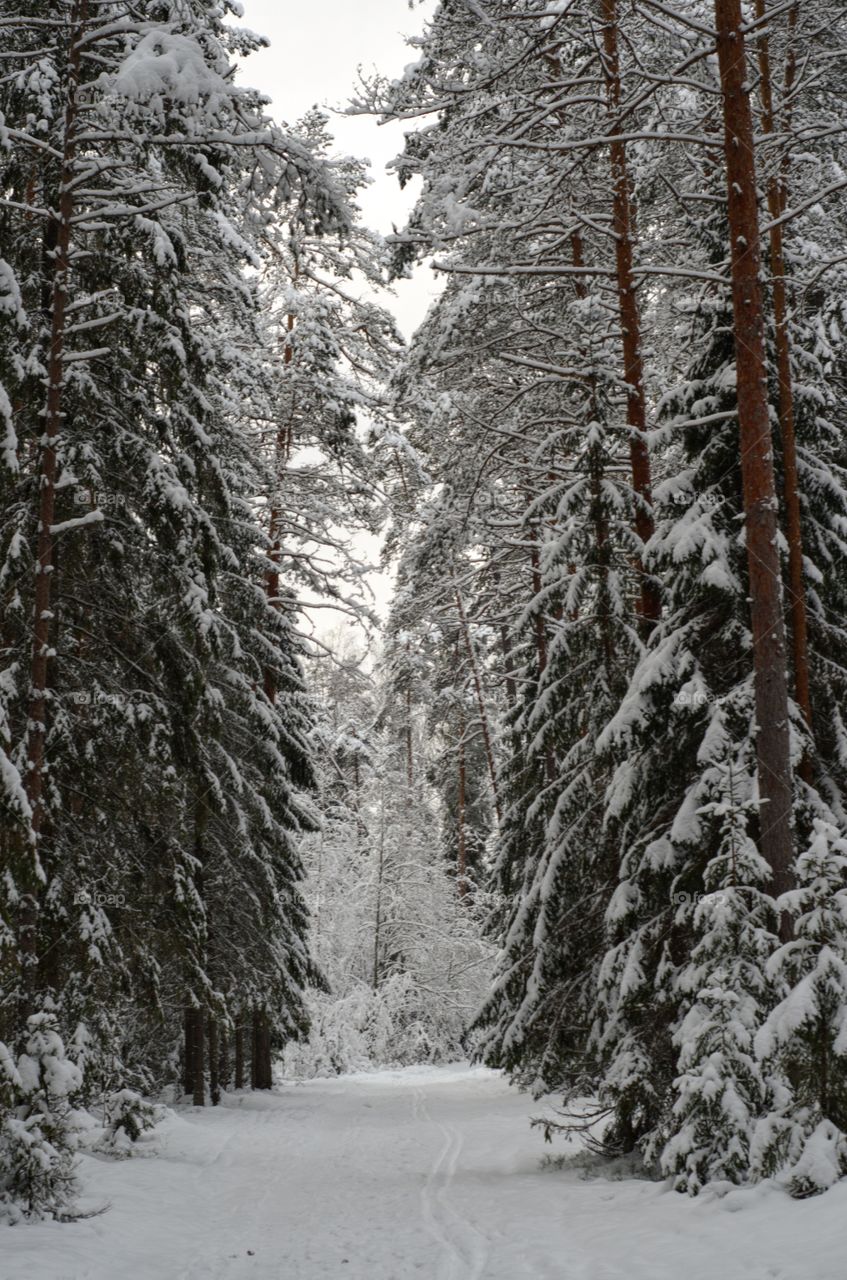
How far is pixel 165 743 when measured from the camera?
9.86 metres

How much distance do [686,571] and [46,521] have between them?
543cm

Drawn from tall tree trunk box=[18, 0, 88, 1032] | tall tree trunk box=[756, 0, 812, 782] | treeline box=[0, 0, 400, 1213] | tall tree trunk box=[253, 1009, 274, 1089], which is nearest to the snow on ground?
treeline box=[0, 0, 400, 1213]

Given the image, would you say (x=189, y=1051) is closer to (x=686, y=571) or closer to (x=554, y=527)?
(x=554, y=527)

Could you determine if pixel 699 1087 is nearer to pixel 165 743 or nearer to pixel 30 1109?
pixel 30 1109

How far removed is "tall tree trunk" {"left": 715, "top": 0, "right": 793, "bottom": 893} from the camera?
7.82 meters

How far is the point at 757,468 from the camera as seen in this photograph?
826 centimetres

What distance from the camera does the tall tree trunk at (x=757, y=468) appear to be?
7.82 meters

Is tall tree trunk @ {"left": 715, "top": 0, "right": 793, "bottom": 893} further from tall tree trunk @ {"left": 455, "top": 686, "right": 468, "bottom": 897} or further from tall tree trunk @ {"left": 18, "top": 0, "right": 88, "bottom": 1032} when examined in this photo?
tall tree trunk @ {"left": 455, "top": 686, "right": 468, "bottom": 897}

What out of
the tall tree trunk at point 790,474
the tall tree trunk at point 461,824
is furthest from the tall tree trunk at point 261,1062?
the tall tree trunk at point 790,474

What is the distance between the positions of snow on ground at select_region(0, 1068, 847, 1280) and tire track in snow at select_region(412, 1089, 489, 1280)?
0.02m

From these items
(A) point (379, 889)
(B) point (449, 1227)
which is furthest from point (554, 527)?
(A) point (379, 889)

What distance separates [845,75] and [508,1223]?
1170 cm

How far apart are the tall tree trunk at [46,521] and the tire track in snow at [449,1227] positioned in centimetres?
351

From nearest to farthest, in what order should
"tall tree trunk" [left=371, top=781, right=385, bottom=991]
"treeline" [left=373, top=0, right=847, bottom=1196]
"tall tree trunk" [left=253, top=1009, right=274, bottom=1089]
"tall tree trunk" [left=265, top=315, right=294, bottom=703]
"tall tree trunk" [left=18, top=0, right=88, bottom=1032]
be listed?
"treeline" [left=373, top=0, right=847, bottom=1196] < "tall tree trunk" [left=18, top=0, right=88, bottom=1032] < "tall tree trunk" [left=265, top=315, right=294, bottom=703] < "tall tree trunk" [left=253, top=1009, right=274, bottom=1089] < "tall tree trunk" [left=371, top=781, right=385, bottom=991]
